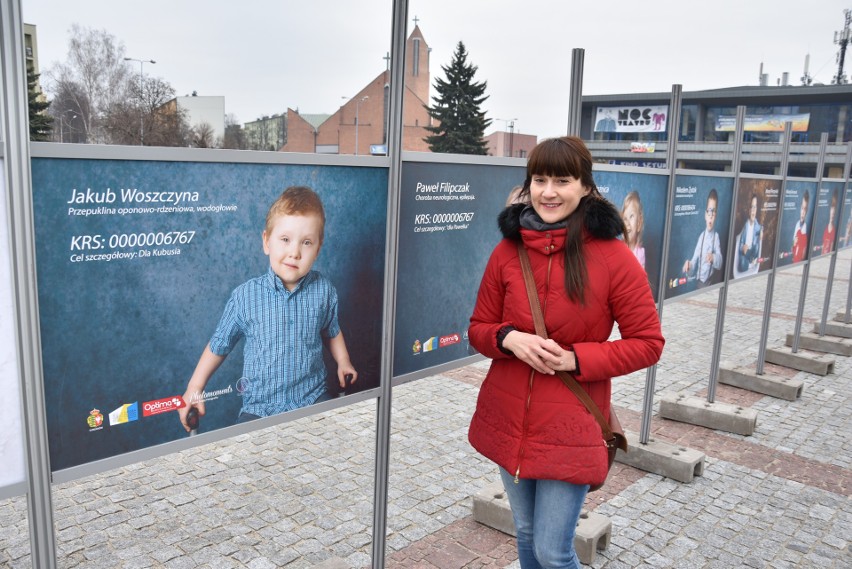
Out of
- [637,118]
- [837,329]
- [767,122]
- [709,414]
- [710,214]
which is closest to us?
[710,214]

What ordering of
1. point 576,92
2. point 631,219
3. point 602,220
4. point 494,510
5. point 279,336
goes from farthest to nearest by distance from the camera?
1. point 631,219
2. point 494,510
3. point 576,92
4. point 279,336
5. point 602,220

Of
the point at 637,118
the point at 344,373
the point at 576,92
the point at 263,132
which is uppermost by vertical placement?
the point at 637,118

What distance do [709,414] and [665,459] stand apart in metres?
1.42

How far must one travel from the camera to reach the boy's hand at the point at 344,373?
3010 millimetres

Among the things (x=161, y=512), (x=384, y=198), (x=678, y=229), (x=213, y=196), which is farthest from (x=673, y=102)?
(x=161, y=512)

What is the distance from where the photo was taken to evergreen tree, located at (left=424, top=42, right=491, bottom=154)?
58.7 meters

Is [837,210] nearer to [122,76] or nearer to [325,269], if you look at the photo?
[325,269]

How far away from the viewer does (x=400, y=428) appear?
6.21 meters

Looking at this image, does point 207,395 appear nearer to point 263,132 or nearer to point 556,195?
point 556,195

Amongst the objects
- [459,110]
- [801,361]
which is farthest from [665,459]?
[459,110]

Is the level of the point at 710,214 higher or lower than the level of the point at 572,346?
higher

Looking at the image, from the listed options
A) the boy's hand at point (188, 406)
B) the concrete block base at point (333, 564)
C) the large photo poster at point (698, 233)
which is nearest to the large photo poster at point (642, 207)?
the large photo poster at point (698, 233)

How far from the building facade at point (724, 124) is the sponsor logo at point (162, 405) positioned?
164ft

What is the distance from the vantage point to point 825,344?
9.98m
